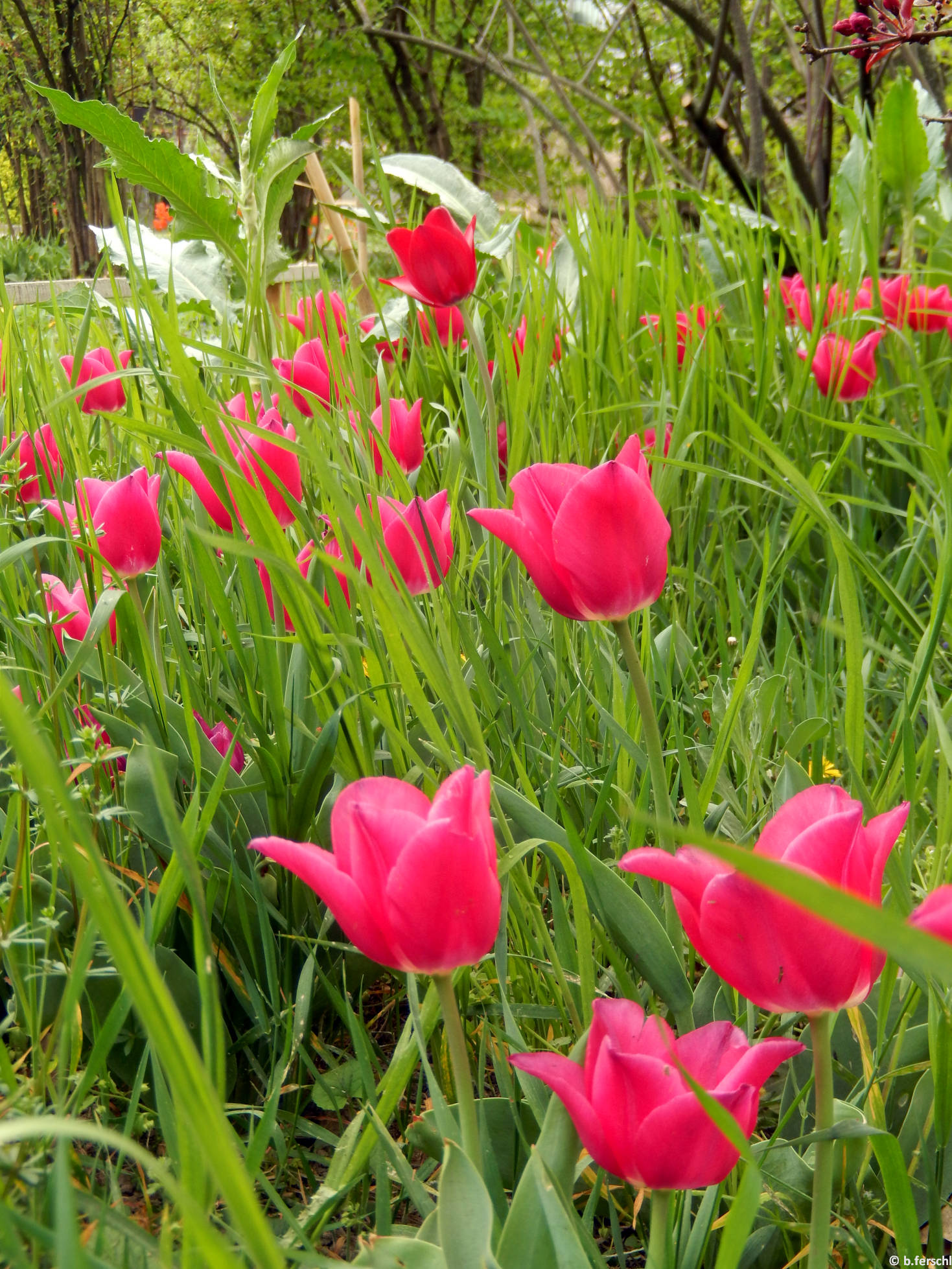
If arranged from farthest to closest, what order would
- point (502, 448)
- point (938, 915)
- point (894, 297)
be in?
point (894, 297) → point (502, 448) → point (938, 915)

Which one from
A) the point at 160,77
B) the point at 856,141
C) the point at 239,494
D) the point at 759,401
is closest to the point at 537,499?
the point at 239,494

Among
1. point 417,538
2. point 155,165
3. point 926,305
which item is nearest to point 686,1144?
point 417,538

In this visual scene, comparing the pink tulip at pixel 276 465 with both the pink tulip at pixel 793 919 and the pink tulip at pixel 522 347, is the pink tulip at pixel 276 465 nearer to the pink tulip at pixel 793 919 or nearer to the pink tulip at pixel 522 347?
the pink tulip at pixel 793 919

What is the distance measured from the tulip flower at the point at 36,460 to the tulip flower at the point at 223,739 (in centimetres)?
20

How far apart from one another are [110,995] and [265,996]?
3.1 inches

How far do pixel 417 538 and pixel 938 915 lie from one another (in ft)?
1.26

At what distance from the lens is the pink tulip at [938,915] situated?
0.95ft

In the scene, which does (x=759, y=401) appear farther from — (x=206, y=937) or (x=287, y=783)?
(x=206, y=937)

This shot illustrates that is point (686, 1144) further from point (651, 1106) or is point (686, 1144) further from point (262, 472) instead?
point (262, 472)

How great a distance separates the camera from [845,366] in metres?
1.17

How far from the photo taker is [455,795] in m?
0.31

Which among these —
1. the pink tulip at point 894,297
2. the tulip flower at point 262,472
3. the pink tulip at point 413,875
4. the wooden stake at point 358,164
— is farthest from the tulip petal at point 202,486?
the pink tulip at point 894,297

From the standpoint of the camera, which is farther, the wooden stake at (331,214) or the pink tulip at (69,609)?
the wooden stake at (331,214)

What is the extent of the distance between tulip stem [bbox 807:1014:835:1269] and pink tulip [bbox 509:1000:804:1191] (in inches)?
0.8
